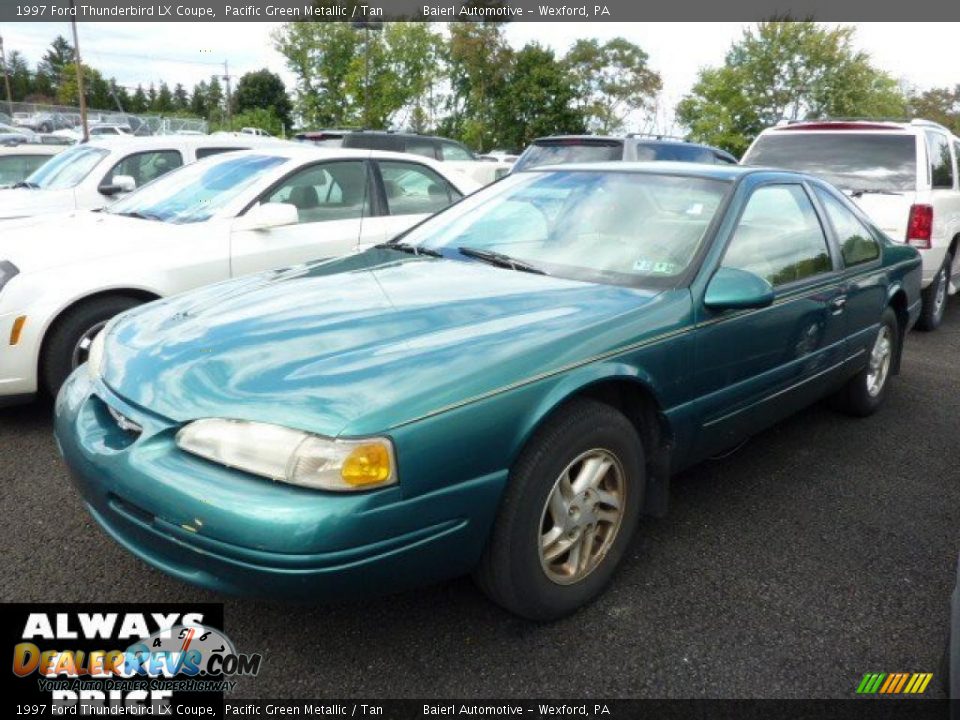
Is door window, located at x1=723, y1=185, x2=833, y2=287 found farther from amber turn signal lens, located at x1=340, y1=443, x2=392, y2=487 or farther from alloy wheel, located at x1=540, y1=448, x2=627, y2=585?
amber turn signal lens, located at x1=340, y1=443, x2=392, y2=487

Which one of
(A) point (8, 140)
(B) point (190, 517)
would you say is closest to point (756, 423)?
(B) point (190, 517)

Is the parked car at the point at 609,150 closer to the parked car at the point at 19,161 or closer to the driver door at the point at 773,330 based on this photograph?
the driver door at the point at 773,330

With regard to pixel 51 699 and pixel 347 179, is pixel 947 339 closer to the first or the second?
pixel 347 179

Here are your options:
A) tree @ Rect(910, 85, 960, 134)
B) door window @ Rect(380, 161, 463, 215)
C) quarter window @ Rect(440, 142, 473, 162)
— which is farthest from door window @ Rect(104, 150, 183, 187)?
tree @ Rect(910, 85, 960, 134)

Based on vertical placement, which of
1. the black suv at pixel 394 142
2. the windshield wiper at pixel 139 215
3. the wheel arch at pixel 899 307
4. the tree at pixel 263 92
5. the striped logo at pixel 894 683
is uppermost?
the tree at pixel 263 92

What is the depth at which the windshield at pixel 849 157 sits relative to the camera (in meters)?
6.38

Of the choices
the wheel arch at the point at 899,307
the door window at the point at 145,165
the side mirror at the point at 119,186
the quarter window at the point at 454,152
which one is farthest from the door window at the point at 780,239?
the quarter window at the point at 454,152

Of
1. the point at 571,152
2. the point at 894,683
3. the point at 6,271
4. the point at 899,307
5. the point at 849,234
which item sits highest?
the point at 571,152

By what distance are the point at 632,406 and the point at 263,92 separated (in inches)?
3127

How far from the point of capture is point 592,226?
3117mm

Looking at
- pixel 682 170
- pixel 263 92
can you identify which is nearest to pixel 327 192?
pixel 682 170

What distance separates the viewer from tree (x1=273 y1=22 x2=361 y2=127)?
58588 millimetres

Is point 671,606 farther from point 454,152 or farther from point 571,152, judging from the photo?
point 454,152

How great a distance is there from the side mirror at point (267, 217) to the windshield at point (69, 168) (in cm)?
354
